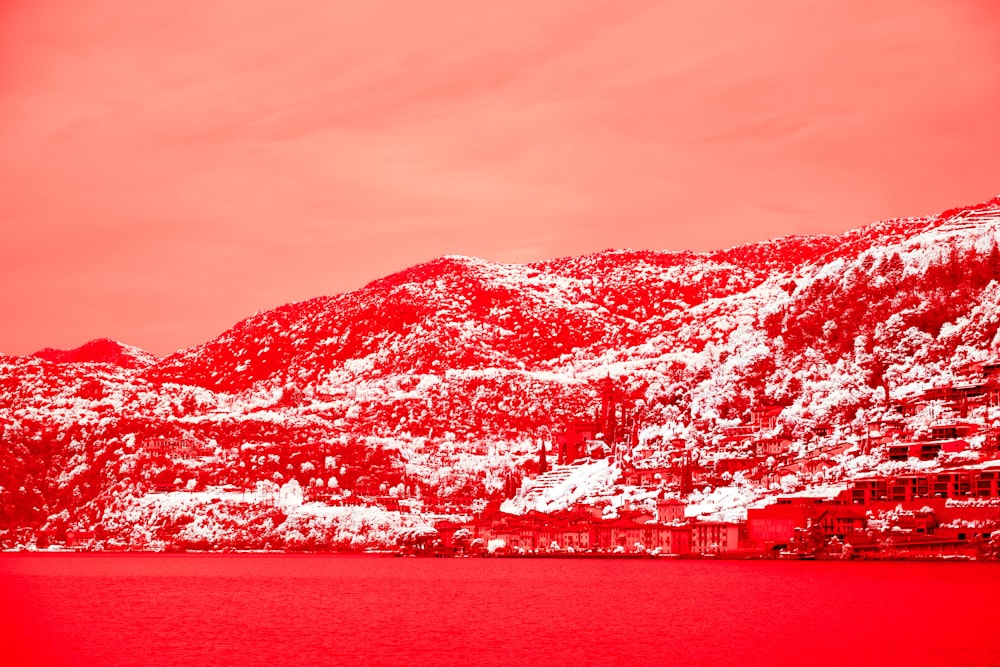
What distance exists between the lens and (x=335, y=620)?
10512 centimetres

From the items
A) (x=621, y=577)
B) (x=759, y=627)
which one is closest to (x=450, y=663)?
(x=759, y=627)

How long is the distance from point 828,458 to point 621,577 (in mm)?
37068

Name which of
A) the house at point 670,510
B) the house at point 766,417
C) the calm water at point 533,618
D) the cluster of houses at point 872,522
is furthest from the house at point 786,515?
the house at point 766,417

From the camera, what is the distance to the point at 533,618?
10488 cm

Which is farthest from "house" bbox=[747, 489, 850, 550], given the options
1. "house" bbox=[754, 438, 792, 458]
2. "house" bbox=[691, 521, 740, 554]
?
"house" bbox=[754, 438, 792, 458]

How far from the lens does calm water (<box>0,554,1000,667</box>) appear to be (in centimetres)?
8406

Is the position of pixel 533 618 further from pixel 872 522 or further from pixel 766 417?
pixel 766 417

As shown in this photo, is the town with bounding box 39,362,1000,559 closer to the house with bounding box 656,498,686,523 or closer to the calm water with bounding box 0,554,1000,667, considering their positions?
the house with bounding box 656,498,686,523

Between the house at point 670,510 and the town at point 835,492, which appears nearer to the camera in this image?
the town at point 835,492

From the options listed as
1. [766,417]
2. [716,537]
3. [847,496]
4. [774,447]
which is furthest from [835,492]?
[766,417]

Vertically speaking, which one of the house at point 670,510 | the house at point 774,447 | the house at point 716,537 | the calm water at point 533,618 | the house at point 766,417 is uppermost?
the house at point 766,417

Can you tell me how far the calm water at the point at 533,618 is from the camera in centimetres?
8406

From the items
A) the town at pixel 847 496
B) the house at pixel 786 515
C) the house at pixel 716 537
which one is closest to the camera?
the town at pixel 847 496

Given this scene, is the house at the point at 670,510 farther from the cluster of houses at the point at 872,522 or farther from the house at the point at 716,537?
the house at the point at 716,537
